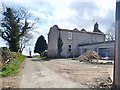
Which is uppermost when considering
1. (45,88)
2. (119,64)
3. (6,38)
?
(6,38)

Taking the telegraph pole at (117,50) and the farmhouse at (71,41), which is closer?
the telegraph pole at (117,50)

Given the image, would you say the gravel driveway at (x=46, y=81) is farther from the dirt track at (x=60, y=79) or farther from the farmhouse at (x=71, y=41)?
the farmhouse at (x=71, y=41)

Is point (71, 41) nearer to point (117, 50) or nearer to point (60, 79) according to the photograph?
point (60, 79)

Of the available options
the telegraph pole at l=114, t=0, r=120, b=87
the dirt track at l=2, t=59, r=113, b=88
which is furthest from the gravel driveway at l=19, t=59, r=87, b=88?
the telegraph pole at l=114, t=0, r=120, b=87

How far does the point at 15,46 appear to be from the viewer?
4181cm

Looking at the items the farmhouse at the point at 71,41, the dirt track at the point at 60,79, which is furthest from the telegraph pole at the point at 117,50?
the farmhouse at the point at 71,41

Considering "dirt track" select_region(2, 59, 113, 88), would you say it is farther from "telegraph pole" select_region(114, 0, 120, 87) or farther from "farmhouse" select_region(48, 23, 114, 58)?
"farmhouse" select_region(48, 23, 114, 58)

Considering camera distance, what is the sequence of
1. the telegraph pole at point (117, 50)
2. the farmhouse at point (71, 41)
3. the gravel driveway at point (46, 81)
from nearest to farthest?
the telegraph pole at point (117, 50), the gravel driveway at point (46, 81), the farmhouse at point (71, 41)

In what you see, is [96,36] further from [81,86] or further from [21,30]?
[81,86]

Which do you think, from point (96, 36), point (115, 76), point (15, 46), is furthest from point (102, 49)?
point (115, 76)

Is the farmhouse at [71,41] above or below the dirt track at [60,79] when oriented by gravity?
above

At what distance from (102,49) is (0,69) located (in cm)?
2734

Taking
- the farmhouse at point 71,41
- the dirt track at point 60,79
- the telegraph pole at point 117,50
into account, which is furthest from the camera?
the farmhouse at point 71,41

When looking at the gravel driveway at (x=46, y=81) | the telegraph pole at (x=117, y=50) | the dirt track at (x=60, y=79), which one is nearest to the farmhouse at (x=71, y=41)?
the dirt track at (x=60, y=79)
